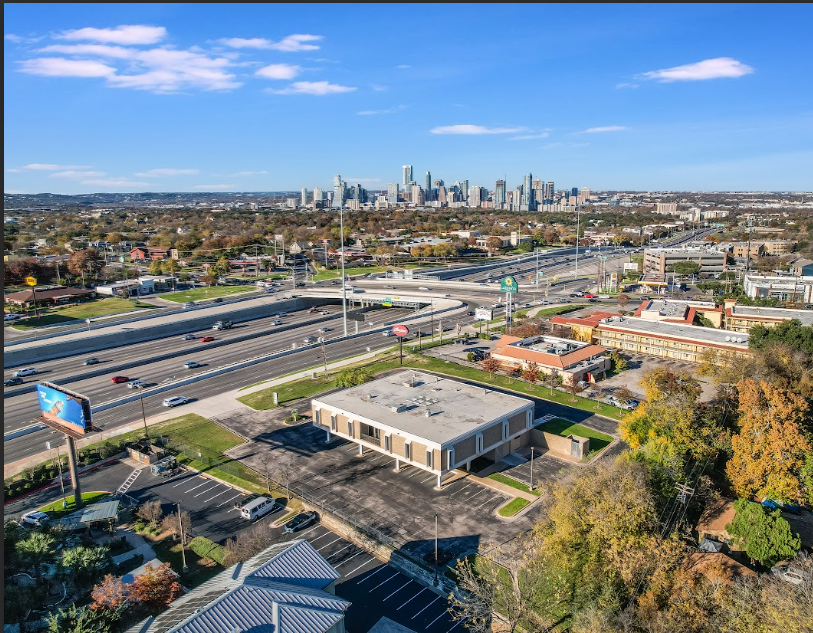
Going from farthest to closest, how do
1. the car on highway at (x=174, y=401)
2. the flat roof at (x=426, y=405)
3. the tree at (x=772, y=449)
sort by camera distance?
the car on highway at (x=174, y=401) → the flat roof at (x=426, y=405) → the tree at (x=772, y=449)

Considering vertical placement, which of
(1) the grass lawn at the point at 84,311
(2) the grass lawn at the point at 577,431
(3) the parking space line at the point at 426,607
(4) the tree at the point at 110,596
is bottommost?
(3) the parking space line at the point at 426,607

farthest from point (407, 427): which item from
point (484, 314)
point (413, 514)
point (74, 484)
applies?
point (484, 314)

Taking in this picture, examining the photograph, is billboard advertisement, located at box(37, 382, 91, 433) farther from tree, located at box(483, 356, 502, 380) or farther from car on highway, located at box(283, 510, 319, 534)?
tree, located at box(483, 356, 502, 380)

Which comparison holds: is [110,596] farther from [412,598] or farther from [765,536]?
[765,536]

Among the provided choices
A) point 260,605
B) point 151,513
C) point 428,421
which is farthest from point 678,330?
point 260,605

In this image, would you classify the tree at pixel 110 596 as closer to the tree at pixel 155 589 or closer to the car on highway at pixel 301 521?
the tree at pixel 155 589

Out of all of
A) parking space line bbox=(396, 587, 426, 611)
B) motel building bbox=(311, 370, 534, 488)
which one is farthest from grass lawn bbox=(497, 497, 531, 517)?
parking space line bbox=(396, 587, 426, 611)

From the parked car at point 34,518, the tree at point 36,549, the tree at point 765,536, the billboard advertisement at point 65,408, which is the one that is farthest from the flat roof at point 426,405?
the tree at point 36,549
